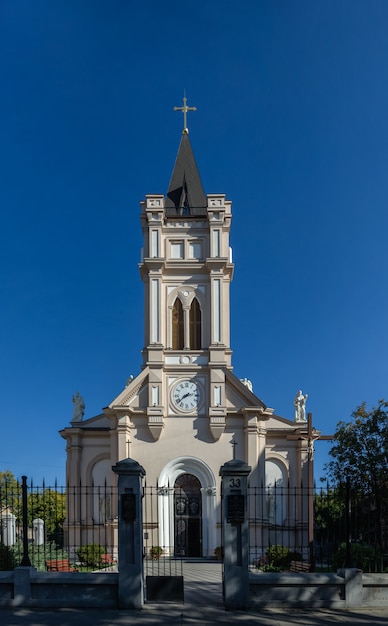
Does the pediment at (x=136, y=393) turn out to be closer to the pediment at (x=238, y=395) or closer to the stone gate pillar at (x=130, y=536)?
the pediment at (x=238, y=395)

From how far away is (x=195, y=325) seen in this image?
35656mm

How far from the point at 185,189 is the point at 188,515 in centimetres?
1792

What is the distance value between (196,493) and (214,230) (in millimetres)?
13497

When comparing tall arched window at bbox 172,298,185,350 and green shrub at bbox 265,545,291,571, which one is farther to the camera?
tall arched window at bbox 172,298,185,350

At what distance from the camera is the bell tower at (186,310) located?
3388cm

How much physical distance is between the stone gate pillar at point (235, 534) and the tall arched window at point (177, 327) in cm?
1989

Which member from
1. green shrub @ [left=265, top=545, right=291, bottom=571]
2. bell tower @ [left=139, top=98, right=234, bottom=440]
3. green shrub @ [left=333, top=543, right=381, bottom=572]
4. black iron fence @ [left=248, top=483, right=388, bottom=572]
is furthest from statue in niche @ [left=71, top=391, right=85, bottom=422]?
green shrub @ [left=333, top=543, right=381, bottom=572]

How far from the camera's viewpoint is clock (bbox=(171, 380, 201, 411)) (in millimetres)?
33938

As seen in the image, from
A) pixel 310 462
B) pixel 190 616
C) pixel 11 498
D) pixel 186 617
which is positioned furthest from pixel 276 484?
pixel 186 617

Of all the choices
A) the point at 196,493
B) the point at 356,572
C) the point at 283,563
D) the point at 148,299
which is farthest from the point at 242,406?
the point at 356,572

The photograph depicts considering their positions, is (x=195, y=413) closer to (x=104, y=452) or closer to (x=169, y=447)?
(x=169, y=447)

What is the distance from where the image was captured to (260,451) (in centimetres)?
3369

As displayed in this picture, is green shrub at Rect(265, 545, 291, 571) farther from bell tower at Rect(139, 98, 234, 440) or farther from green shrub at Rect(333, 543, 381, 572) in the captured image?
bell tower at Rect(139, 98, 234, 440)

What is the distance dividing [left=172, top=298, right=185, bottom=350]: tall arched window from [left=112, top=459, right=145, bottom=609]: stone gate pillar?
19583 mm
